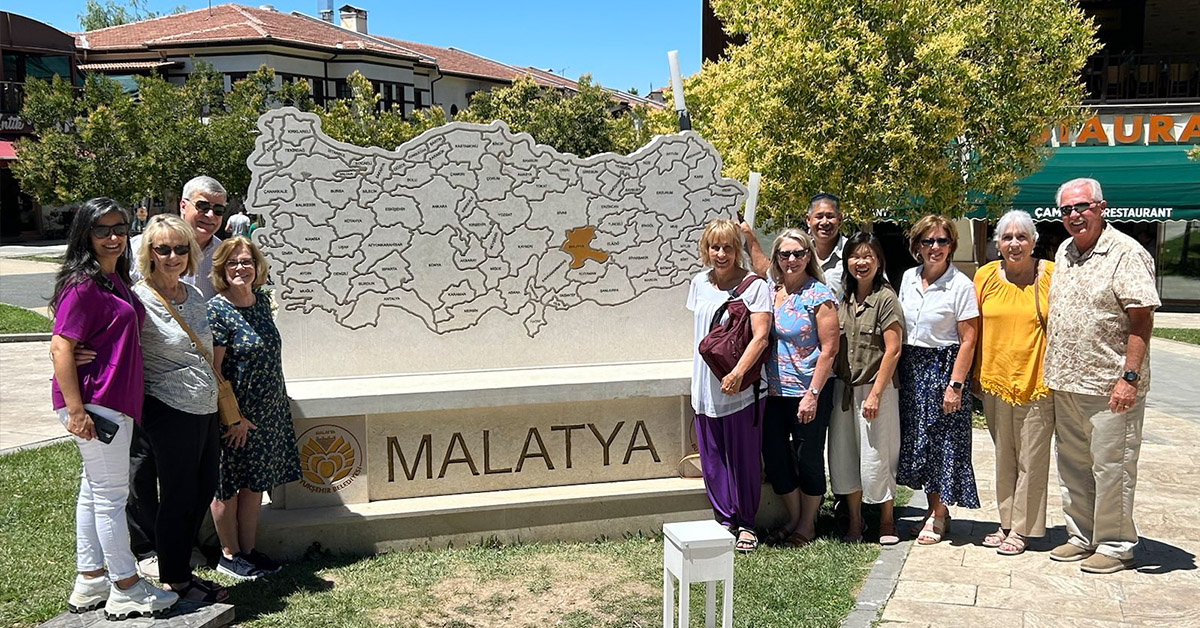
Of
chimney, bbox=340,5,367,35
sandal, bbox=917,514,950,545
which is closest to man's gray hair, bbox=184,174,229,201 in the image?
sandal, bbox=917,514,950,545

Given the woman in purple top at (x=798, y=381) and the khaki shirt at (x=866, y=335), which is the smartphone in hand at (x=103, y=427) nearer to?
the woman in purple top at (x=798, y=381)

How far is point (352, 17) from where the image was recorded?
46.6 meters

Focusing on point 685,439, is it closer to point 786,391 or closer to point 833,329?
point 786,391

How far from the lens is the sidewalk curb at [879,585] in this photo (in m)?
4.51

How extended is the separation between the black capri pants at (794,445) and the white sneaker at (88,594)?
335 centimetres

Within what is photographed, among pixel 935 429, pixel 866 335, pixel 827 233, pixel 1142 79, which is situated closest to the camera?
pixel 866 335

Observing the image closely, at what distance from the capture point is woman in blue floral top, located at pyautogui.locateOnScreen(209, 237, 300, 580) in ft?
15.3

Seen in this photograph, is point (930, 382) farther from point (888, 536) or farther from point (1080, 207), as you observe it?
point (1080, 207)

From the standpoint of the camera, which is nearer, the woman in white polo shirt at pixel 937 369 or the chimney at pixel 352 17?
the woman in white polo shirt at pixel 937 369

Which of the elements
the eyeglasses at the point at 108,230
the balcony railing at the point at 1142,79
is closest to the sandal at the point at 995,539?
the eyeglasses at the point at 108,230

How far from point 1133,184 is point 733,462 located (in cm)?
1322

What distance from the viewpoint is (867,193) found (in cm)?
927

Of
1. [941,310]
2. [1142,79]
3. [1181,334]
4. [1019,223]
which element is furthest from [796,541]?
[1142,79]

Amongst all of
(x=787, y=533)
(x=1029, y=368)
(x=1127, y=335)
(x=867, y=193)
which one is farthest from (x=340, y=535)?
(x=867, y=193)
